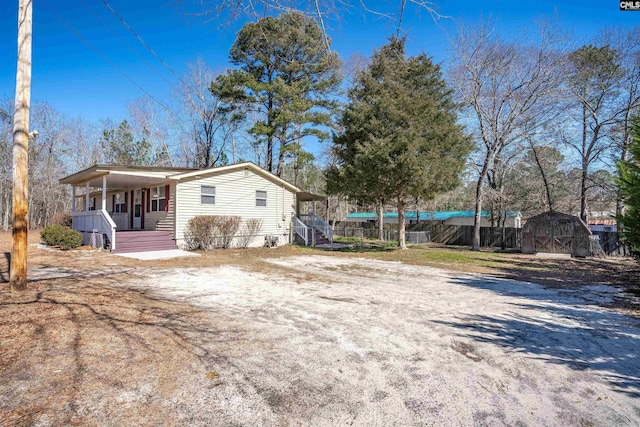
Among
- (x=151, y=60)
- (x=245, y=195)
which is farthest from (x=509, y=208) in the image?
(x=151, y=60)

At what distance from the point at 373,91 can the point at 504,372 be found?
50.3 feet

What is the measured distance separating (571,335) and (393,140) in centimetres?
1210

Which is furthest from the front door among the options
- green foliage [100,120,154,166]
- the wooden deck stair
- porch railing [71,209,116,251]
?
green foliage [100,120,154,166]

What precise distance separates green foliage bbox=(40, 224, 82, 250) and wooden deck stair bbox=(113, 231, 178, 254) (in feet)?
4.58

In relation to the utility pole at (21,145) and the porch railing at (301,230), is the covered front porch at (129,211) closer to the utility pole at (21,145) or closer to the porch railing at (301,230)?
the porch railing at (301,230)

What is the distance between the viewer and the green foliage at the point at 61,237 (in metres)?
11.8

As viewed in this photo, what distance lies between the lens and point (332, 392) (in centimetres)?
266

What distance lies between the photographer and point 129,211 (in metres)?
17.0

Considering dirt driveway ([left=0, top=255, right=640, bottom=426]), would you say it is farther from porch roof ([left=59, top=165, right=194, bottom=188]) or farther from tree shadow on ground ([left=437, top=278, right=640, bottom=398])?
porch roof ([left=59, top=165, right=194, bottom=188])

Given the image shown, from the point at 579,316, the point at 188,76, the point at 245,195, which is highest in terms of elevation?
the point at 188,76

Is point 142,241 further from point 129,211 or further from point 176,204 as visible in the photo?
point 129,211

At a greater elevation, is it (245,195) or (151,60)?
(151,60)

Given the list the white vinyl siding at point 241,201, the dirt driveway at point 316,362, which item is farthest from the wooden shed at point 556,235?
the dirt driveway at point 316,362

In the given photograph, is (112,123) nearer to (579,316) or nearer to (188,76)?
(188,76)
